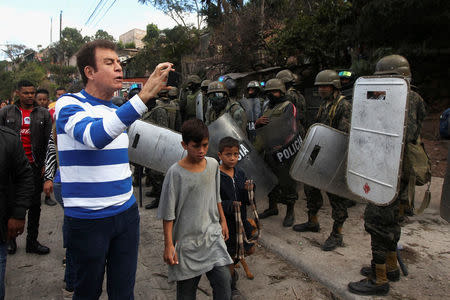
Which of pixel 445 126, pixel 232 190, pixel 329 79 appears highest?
pixel 329 79

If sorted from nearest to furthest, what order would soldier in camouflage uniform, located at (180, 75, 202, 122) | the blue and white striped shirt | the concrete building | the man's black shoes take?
the blue and white striped shirt
the man's black shoes
soldier in camouflage uniform, located at (180, 75, 202, 122)
the concrete building

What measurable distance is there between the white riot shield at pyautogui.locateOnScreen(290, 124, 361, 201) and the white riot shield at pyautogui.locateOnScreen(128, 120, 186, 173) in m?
1.49

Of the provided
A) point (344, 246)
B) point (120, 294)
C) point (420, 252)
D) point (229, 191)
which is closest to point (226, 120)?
point (229, 191)

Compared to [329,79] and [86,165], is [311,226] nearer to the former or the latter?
[329,79]

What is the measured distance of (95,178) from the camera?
1590mm

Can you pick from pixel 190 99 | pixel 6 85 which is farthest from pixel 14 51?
pixel 190 99

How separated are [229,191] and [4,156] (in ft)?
5.04

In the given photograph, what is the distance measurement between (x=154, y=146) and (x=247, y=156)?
1.24m

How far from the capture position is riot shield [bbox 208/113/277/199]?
11.0 ft

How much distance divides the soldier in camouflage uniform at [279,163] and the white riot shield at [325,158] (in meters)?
0.67

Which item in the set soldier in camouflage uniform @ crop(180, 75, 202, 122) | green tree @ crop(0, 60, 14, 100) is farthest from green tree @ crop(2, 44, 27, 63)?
soldier in camouflage uniform @ crop(180, 75, 202, 122)

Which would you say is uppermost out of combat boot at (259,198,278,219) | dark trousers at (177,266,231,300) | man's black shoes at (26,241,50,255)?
dark trousers at (177,266,231,300)

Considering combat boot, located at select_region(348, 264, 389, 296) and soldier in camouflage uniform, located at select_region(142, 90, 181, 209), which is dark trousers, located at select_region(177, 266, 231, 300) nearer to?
combat boot, located at select_region(348, 264, 389, 296)

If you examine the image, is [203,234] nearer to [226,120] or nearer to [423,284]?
[226,120]
